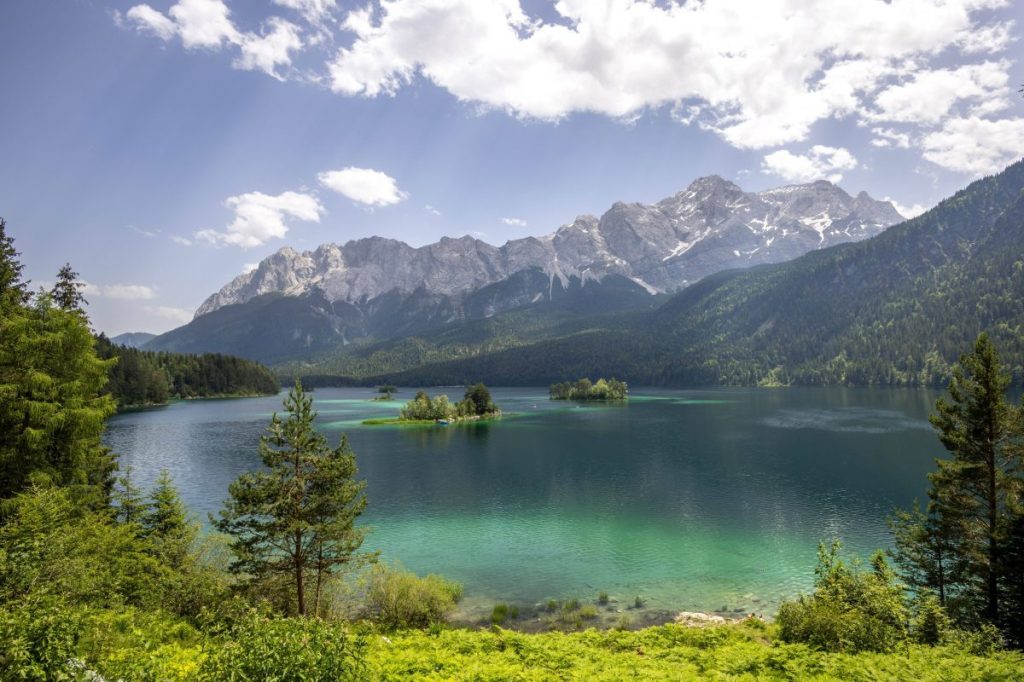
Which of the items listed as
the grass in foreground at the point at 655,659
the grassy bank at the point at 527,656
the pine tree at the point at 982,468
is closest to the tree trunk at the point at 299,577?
the grassy bank at the point at 527,656

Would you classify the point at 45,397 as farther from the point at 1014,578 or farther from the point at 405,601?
the point at 1014,578

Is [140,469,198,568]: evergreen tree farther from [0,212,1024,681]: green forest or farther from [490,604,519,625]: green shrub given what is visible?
[490,604,519,625]: green shrub

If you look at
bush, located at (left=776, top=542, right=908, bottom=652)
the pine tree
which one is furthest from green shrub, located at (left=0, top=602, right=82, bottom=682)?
the pine tree

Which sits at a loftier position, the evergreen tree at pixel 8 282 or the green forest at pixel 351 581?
the evergreen tree at pixel 8 282

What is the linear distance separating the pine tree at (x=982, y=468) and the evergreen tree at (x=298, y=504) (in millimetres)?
34055

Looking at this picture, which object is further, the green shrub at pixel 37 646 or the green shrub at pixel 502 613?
the green shrub at pixel 502 613

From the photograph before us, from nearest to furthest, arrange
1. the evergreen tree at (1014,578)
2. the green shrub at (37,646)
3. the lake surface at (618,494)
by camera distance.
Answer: the green shrub at (37,646) < the evergreen tree at (1014,578) < the lake surface at (618,494)

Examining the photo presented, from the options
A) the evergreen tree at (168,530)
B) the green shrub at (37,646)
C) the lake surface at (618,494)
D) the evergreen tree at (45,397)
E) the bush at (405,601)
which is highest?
the evergreen tree at (45,397)

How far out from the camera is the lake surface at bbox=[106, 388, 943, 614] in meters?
42.8

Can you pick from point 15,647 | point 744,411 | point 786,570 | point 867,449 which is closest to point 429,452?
point 786,570

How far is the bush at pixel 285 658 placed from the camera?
10648 mm

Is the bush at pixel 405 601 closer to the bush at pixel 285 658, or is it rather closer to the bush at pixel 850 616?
the bush at pixel 850 616

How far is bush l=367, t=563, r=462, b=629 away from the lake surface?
422 cm

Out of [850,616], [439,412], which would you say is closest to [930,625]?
→ [850,616]
